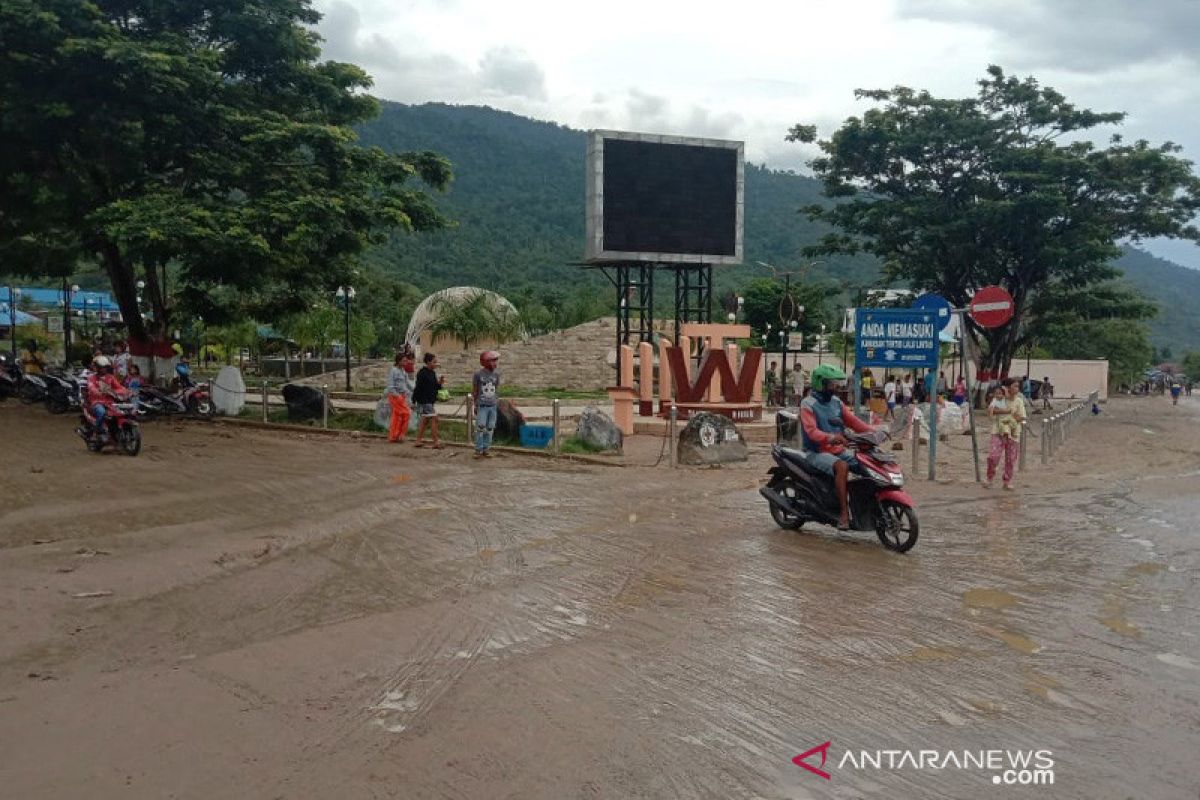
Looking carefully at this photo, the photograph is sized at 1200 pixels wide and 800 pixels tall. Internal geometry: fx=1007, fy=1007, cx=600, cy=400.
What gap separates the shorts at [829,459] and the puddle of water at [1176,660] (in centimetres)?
358

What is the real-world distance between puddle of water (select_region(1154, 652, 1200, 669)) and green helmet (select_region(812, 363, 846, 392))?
4.00m

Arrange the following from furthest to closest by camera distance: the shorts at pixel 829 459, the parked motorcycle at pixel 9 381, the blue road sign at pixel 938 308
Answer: the parked motorcycle at pixel 9 381 → the blue road sign at pixel 938 308 → the shorts at pixel 829 459

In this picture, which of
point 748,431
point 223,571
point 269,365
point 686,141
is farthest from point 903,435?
point 269,365

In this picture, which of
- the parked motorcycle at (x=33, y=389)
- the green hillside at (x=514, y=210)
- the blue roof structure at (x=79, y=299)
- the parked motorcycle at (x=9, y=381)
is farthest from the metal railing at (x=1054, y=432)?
the green hillside at (x=514, y=210)

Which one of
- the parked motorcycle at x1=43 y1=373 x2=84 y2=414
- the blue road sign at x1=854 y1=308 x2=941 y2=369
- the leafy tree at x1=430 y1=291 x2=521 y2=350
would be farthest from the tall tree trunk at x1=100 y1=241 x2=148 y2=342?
the leafy tree at x1=430 y1=291 x2=521 y2=350

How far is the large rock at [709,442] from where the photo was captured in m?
15.7

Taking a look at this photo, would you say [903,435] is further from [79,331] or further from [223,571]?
[79,331]

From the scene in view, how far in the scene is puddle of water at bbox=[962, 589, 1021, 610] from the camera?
6914 millimetres

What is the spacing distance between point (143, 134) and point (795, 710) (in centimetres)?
1970

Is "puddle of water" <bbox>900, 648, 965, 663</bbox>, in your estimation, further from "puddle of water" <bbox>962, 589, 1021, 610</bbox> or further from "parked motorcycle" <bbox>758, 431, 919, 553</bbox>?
"parked motorcycle" <bbox>758, 431, 919, 553</bbox>

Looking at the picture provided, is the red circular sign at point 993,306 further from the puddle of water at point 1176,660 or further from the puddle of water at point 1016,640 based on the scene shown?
the puddle of water at point 1176,660

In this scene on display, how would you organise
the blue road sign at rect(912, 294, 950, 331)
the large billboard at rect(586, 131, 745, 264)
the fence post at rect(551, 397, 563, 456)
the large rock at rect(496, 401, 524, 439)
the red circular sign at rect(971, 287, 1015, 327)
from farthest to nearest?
the large billboard at rect(586, 131, 745, 264) < the large rock at rect(496, 401, 524, 439) < the fence post at rect(551, 397, 563, 456) < the blue road sign at rect(912, 294, 950, 331) < the red circular sign at rect(971, 287, 1015, 327)

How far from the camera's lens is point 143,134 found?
20.3 m

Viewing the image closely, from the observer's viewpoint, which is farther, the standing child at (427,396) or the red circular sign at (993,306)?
the standing child at (427,396)
